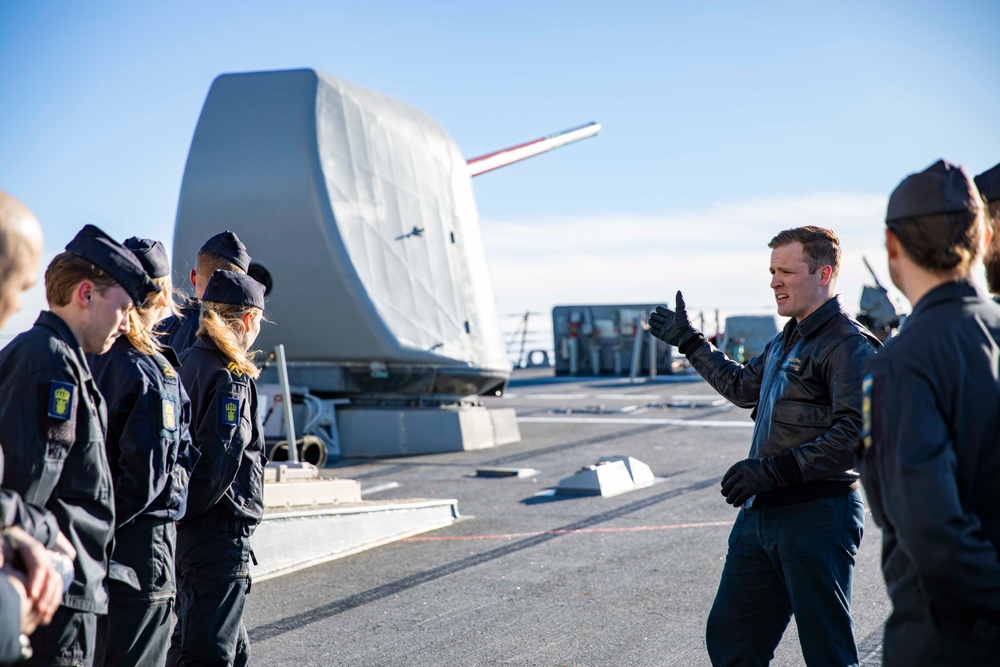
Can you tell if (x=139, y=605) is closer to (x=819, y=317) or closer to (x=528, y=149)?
(x=819, y=317)

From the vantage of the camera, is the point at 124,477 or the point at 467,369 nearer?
the point at 124,477

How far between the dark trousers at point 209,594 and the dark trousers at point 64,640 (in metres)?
0.98

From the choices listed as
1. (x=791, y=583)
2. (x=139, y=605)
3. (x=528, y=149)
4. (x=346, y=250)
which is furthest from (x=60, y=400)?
(x=528, y=149)

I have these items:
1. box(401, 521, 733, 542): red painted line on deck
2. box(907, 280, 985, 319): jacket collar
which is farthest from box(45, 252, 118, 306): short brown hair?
box(401, 521, 733, 542): red painted line on deck

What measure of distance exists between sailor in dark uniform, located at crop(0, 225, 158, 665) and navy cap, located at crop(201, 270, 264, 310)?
972 millimetres

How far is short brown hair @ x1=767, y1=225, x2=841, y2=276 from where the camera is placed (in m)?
3.66

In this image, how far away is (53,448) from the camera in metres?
2.41

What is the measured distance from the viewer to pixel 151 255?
3555mm

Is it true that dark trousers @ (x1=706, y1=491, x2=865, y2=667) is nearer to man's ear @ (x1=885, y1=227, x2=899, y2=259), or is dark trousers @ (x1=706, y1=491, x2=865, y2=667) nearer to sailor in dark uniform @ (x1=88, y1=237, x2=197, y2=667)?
man's ear @ (x1=885, y1=227, x2=899, y2=259)

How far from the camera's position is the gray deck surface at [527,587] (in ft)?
16.5

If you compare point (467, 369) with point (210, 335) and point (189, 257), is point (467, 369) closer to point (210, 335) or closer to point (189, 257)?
point (189, 257)

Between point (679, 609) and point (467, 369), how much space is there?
8246 millimetres

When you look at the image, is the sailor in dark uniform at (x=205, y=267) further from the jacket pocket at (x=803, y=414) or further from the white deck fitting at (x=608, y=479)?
the white deck fitting at (x=608, y=479)

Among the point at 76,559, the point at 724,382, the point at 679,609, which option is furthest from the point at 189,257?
the point at 76,559
